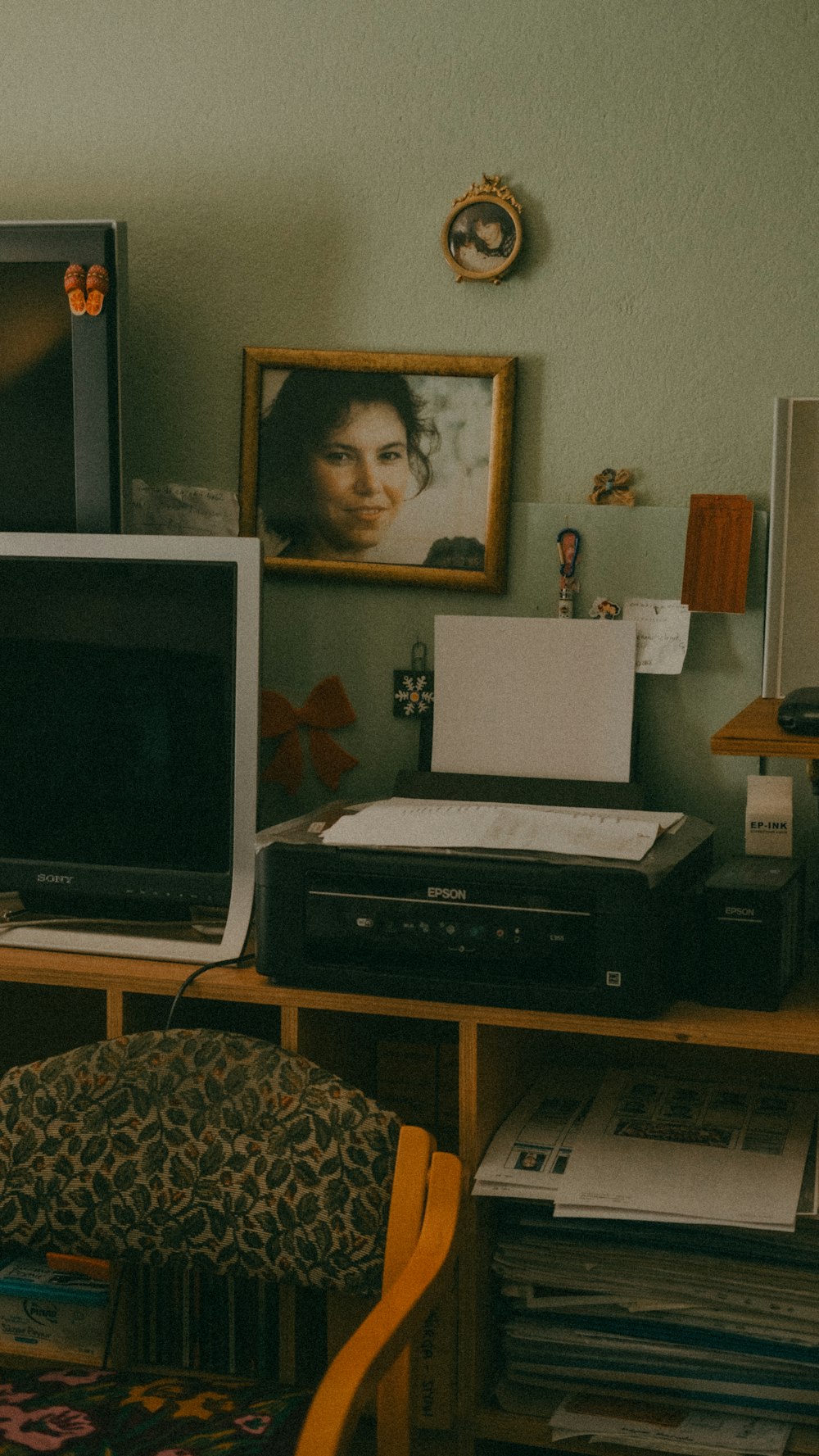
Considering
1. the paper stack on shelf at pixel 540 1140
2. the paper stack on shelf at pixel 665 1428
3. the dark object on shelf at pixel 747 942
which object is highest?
the dark object on shelf at pixel 747 942

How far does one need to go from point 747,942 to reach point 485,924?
0.29 meters

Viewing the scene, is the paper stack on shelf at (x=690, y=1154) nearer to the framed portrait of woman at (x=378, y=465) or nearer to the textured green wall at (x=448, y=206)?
the textured green wall at (x=448, y=206)

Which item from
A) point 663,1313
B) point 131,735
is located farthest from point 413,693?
point 663,1313

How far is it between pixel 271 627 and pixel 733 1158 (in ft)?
3.21

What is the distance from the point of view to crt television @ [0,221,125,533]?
1816 mm

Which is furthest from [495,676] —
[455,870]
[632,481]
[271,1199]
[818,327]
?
[271,1199]

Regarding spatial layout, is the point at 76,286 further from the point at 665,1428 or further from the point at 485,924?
the point at 665,1428

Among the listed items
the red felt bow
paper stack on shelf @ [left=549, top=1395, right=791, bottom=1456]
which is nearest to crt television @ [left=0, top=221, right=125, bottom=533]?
the red felt bow

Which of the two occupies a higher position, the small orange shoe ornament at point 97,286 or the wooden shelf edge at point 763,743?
the small orange shoe ornament at point 97,286

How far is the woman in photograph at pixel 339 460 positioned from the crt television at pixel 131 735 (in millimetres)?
302

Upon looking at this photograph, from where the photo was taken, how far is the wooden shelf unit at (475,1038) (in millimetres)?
1473

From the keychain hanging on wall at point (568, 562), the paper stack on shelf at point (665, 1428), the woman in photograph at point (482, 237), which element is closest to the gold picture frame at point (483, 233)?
the woman in photograph at point (482, 237)

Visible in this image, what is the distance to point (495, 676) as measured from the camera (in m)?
1.86

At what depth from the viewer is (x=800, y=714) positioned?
1.44 metres
